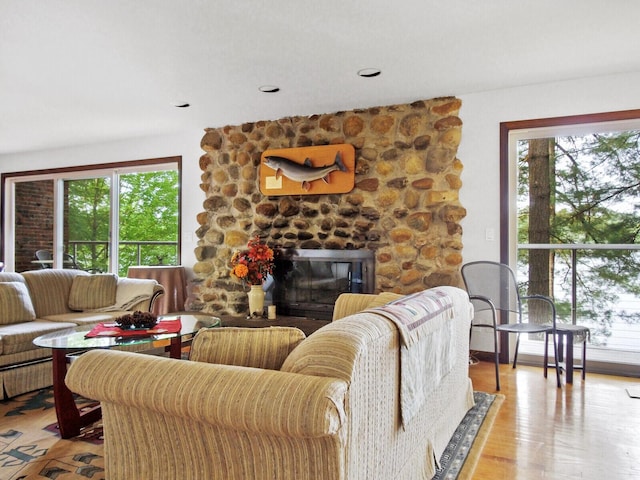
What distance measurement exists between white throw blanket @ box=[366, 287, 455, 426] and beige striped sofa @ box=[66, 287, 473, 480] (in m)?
0.05

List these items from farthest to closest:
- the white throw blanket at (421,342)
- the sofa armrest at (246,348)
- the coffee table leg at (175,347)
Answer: the coffee table leg at (175,347) → the white throw blanket at (421,342) → the sofa armrest at (246,348)

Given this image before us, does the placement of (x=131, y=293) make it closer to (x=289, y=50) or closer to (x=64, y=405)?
(x=64, y=405)

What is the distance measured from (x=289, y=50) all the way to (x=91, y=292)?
2787mm

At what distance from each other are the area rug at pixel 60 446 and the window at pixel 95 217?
10.1 ft

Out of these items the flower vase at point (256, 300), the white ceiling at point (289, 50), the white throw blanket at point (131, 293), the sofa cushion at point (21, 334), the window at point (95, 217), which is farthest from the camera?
the window at point (95, 217)

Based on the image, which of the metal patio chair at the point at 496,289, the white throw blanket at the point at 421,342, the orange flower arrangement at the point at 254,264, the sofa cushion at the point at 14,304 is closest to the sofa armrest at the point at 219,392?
the white throw blanket at the point at 421,342

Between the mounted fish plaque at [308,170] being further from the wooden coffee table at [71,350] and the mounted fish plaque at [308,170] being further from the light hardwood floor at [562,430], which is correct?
the wooden coffee table at [71,350]

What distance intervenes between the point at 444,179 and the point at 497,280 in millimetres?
1032

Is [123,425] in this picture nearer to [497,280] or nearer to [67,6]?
[67,6]

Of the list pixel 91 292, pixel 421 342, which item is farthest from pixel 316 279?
pixel 421 342

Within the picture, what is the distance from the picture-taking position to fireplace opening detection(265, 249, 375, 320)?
15.2 ft

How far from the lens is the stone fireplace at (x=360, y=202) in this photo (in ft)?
14.2

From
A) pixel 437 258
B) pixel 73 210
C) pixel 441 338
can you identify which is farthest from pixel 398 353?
pixel 73 210

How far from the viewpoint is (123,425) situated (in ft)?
4.82
